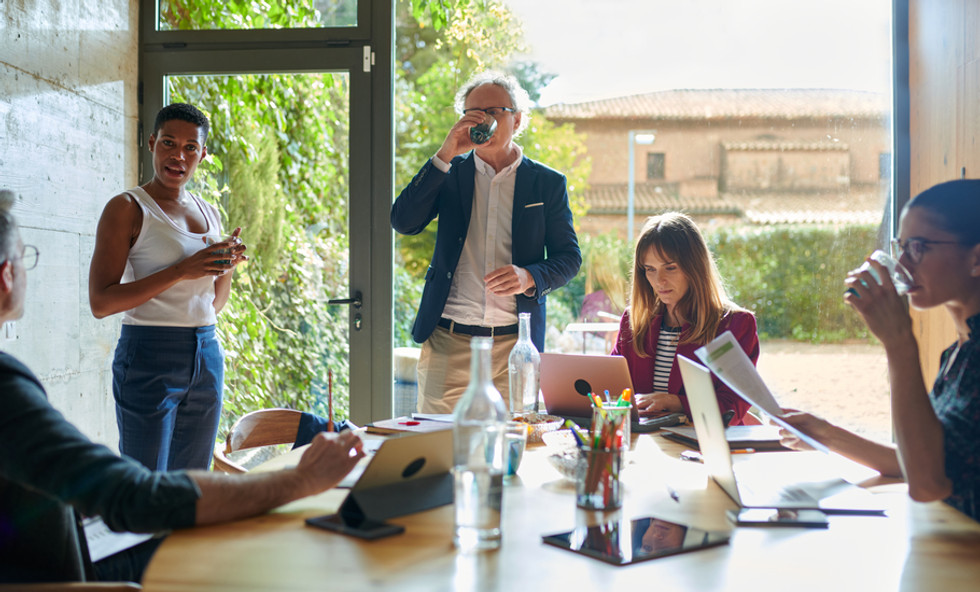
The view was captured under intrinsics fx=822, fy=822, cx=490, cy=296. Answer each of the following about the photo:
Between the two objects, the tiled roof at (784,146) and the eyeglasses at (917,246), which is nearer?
the eyeglasses at (917,246)

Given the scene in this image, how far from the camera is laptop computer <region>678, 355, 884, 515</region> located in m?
1.36

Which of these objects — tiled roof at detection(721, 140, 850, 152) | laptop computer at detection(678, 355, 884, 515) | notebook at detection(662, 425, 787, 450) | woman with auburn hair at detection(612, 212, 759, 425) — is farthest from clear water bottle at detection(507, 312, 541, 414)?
tiled roof at detection(721, 140, 850, 152)

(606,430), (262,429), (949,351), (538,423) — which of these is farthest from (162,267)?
(949,351)

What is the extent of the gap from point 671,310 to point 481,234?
804mm

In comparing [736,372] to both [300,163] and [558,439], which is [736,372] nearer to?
[558,439]

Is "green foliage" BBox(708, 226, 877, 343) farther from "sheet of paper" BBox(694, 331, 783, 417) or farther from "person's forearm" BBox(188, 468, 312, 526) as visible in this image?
"person's forearm" BBox(188, 468, 312, 526)

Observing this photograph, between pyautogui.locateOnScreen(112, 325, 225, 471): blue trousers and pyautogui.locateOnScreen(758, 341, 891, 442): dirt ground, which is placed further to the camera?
pyautogui.locateOnScreen(758, 341, 891, 442): dirt ground

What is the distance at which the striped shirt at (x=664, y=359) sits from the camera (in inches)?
97.3

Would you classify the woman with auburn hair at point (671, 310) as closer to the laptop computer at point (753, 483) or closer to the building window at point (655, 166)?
the laptop computer at point (753, 483)

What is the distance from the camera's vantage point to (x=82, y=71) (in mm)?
3195

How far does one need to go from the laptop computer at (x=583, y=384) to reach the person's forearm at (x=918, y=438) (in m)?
0.71

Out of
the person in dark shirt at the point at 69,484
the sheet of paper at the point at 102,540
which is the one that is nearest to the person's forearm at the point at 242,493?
the person in dark shirt at the point at 69,484

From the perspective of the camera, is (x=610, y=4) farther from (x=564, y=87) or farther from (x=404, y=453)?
(x=404, y=453)

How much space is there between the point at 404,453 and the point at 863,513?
0.75 m
